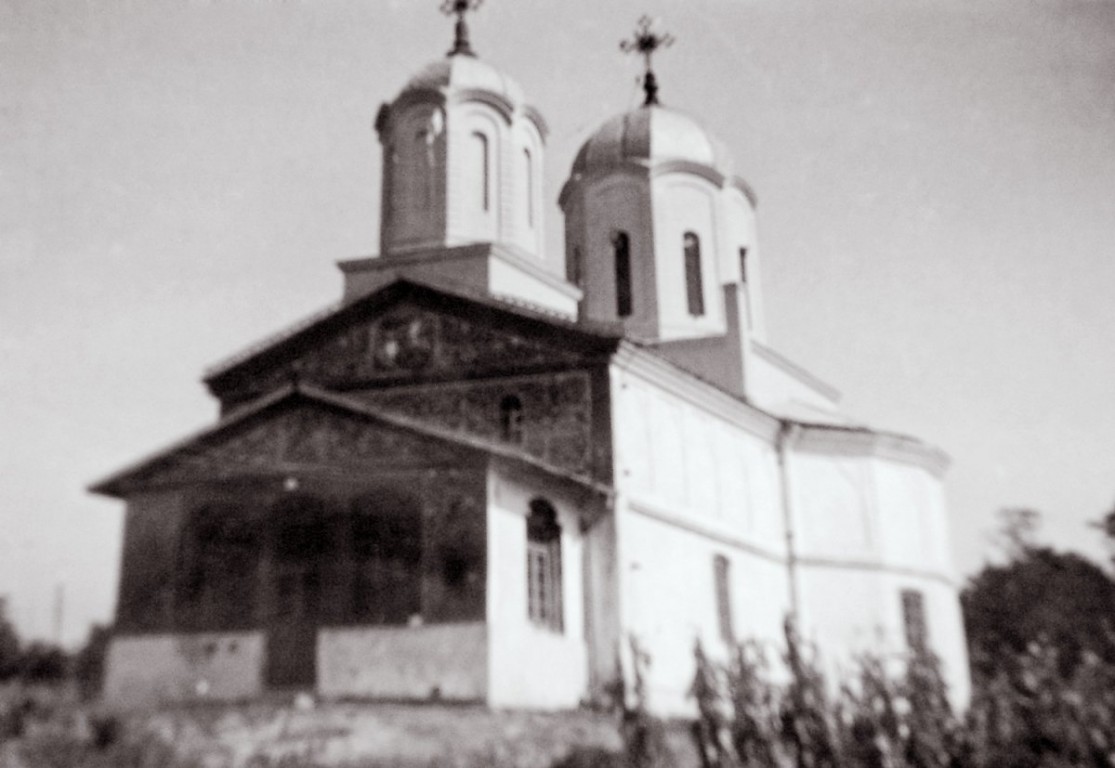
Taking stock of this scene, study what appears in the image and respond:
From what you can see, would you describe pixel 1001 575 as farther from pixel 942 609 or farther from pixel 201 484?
pixel 201 484

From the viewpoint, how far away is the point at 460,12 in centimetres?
2752

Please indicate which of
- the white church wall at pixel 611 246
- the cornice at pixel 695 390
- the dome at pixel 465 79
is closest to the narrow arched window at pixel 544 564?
the cornice at pixel 695 390

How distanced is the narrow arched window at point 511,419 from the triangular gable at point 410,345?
520 mm

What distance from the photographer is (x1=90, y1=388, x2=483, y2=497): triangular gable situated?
1925 centimetres

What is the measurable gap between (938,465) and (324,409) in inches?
571

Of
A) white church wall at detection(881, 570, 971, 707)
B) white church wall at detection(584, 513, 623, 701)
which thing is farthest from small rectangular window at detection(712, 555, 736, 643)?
white church wall at detection(881, 570, 971, 707)

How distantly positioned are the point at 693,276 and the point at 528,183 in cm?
463

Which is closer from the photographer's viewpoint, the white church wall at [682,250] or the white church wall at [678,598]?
the white church wall at [678,598]

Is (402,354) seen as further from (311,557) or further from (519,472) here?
(311,557)

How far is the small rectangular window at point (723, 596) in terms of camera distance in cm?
2370

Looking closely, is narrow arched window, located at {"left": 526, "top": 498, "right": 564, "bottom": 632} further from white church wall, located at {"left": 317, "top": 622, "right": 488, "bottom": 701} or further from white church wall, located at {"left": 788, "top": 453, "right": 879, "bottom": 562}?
white church wall, located at {"left": 788, "top": 453, "right": 879, "bottom": 562}

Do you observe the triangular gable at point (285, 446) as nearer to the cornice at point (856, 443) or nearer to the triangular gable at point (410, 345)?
the triangular gable at point (410, 345)

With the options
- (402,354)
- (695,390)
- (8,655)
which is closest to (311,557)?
(8,655)

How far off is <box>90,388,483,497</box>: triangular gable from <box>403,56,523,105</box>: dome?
8.40 metres
